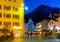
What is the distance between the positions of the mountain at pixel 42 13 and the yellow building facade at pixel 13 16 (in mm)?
463

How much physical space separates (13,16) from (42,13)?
147 cm

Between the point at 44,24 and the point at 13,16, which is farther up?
the point at 13,16

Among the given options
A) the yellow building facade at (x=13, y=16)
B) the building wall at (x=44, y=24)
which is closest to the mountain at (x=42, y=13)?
the building wall at (x=44, y=24)

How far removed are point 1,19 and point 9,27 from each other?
554 mm

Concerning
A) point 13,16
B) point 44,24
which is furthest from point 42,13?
point 13,16

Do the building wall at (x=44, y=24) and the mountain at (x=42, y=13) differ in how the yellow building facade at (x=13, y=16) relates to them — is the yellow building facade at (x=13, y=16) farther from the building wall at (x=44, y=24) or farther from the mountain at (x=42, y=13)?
the building wall at (x=44, y=24)

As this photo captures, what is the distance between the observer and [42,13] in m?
7.71

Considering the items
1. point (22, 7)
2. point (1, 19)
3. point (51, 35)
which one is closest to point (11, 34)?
point (1, 19)

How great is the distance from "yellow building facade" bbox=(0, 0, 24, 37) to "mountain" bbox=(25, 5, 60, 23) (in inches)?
18.2

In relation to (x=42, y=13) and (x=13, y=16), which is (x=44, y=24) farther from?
(x=13, y=16)

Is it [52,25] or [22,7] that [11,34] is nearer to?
[22,7]

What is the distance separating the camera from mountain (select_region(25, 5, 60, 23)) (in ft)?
25.0

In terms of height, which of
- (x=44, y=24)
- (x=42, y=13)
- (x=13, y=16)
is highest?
(x=42, y=13)

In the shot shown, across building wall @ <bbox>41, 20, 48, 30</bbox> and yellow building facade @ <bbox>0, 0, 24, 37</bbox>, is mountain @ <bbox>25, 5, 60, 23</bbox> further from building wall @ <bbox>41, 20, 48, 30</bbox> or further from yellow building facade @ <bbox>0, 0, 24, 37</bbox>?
yellow building facade @ <bbox>0, 0, 24, 37</bbox>
